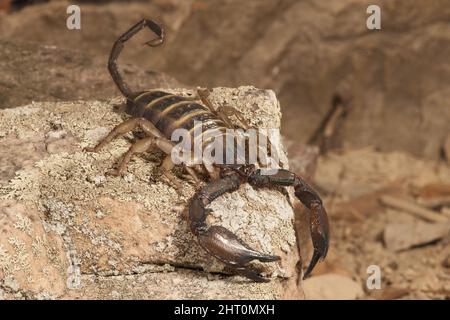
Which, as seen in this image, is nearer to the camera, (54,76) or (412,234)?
(54,76)

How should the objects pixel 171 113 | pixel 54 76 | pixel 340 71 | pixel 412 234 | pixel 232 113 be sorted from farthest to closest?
pixel 340 71, pixel 412 234, pixel 54 76, pixel 232 113, pixel 171 113

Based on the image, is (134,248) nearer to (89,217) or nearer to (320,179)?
(89,217)

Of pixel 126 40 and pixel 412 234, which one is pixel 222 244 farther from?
pixel 412 234

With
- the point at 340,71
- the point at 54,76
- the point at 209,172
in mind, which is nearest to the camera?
the point at 209,172

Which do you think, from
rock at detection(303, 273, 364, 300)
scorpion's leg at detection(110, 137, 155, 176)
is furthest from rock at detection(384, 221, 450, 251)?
scorpion's leg at detection(110, 137, 155, 176)

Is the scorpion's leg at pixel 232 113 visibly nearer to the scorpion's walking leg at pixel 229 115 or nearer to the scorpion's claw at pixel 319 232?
the scorpion's walking leg at pixel 229 115

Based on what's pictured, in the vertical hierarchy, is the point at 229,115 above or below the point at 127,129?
above

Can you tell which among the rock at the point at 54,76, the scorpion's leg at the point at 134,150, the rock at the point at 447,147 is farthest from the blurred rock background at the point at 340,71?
the scorpion's leg at the point at 134,150

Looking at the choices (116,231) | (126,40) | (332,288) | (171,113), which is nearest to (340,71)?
(332,288)
